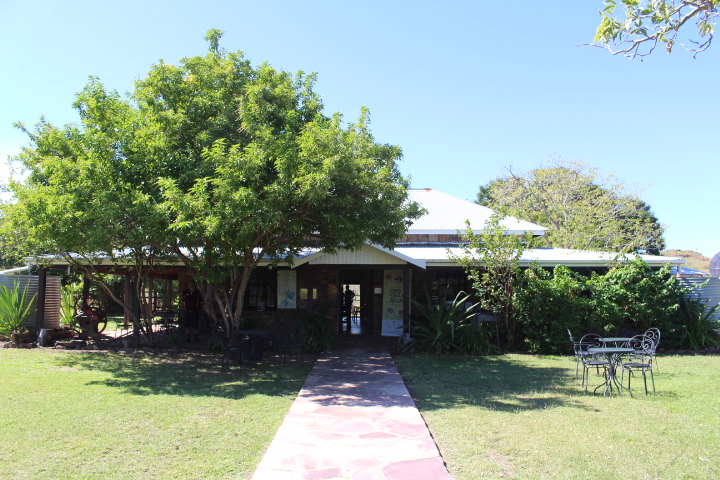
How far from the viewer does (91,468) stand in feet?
15.0

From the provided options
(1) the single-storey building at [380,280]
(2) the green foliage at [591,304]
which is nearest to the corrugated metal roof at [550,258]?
(1) the single-storey building at [380,280]

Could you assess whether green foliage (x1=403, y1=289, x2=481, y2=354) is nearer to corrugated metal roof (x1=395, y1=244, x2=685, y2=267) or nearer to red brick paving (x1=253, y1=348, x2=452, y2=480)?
corrugated metal roof (x1=395, y1=244, x2=685, y2=267)

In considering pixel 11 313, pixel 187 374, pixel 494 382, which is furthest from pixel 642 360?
pixel 11 313

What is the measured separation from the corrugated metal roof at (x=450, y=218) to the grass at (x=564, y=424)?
7217 millimetres

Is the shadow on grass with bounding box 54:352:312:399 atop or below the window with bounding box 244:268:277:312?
below

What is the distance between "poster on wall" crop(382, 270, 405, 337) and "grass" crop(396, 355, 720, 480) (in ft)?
16.9

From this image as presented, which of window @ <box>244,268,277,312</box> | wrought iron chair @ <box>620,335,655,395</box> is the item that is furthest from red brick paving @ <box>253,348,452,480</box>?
window @ <box>244,268,277,312</box>

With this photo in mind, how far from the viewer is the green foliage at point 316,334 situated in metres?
12.2

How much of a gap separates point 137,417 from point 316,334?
6.26 metres

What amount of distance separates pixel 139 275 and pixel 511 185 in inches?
901

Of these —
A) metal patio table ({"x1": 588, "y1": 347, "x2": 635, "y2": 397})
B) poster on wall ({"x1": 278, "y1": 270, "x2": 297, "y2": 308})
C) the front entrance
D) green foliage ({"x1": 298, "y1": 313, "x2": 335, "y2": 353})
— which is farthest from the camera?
the front entrance

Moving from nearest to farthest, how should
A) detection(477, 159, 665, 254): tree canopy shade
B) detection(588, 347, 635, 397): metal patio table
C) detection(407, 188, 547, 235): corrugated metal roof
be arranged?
1. detection(588, 347, 635, 397): metal patio table
2. detection(407, 188, 547, 235): corrugated metal roof
3. detection(477, 159, 665, 254): tree canopy shade

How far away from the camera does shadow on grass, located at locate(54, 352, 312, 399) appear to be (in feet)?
26.3

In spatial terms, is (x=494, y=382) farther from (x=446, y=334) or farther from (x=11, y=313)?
(x=11, y=313)
